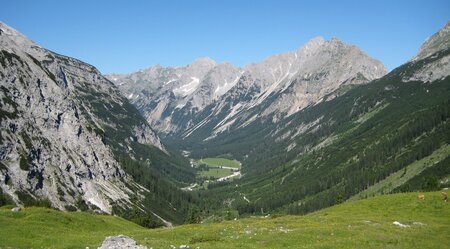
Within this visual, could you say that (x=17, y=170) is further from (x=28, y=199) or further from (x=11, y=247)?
(x=11, y=247)

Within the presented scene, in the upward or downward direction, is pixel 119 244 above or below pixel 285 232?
below

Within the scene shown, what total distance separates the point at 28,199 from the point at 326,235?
154 metres

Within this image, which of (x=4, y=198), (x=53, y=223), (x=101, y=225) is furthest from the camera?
(x=4, y=198)

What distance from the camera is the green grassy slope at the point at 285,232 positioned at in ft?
153

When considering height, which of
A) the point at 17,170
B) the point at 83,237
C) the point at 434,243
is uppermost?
the point at 17,170

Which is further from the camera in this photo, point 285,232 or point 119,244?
point 285,232

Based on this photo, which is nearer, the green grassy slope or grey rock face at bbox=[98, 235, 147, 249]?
grey rock face at bbox=[98, 235, 147, 249]

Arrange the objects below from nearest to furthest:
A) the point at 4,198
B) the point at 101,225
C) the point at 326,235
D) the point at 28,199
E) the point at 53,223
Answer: the point at 326,235 < the point at 53,223 < the point at 101,225 < the point at 4,198 < the point at 28,199

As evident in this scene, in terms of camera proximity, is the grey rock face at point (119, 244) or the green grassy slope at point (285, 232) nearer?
the grey rock face at point (119, 244)

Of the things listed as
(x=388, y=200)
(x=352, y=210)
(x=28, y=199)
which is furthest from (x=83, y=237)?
(x=28, y=199)

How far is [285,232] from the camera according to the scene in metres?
54.5

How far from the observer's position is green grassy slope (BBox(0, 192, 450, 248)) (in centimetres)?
4665

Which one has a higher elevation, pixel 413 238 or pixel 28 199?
pixel 28 199

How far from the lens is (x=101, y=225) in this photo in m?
75.9
